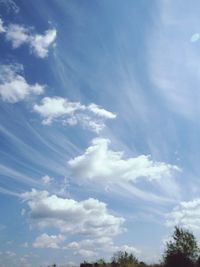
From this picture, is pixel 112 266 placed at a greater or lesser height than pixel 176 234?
lesser

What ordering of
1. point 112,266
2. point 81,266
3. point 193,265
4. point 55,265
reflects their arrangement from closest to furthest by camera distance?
point 193,265, point 112,266, point 81,266, point 55,265

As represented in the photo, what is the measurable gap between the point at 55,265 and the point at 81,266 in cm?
718

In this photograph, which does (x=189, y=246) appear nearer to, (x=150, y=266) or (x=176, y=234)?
(x=176, y=234)

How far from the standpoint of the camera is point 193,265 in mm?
48250

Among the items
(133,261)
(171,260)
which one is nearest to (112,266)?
(133,261)

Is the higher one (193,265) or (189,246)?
A: (189,246)

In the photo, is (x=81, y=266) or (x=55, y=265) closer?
(x=81, y=266)

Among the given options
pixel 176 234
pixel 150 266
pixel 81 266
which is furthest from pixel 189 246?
pixel 81 266

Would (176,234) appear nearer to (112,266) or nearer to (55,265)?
(112,266)

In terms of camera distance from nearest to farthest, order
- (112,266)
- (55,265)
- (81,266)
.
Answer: (112,266)
(81,266)
(55,265)

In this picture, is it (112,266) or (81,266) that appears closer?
(112,266)

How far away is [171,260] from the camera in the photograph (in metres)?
49.2

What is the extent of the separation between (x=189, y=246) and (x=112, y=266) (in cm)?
1306

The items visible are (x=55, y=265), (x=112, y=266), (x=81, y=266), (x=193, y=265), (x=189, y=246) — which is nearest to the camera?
(x=193, y=265)
